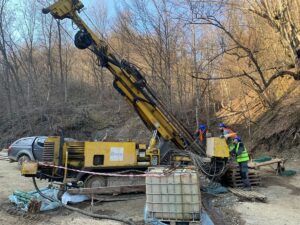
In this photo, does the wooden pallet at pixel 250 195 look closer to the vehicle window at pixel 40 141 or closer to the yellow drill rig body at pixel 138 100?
the yellow drill rig body at pixel 138 100

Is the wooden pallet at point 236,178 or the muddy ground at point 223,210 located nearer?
the muddy ground at point 223,210

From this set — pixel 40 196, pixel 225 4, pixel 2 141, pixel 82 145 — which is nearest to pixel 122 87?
pixel 82 145

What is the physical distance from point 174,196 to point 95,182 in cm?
401

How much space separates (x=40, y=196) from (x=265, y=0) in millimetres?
11203

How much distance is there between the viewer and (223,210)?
373 inches

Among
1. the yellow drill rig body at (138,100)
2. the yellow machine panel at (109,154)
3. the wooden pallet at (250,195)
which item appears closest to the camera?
the wooden pallet at (250,195)

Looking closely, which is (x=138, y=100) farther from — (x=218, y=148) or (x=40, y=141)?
(x=40, y=141)

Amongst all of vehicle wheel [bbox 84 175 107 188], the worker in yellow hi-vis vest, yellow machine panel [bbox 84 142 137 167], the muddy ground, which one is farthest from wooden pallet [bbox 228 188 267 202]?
vehicle wheel [bbox 84 175 107 188]

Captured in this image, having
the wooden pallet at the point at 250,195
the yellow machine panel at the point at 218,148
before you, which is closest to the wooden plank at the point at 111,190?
the yellow machine panel at the point at 218,148

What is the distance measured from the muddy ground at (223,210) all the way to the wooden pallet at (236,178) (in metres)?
0.30

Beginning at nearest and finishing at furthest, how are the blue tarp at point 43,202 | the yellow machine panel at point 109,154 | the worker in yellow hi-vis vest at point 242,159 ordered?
the blue tarp at point 43,202, the yellow machine panel at point 109,154, the worker in yellow hi-vis vest at point 242,159

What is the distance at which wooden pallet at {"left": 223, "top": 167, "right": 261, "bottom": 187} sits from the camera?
480 inches

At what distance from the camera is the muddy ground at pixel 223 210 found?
8594mm

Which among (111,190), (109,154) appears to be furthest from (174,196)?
(109,154)
